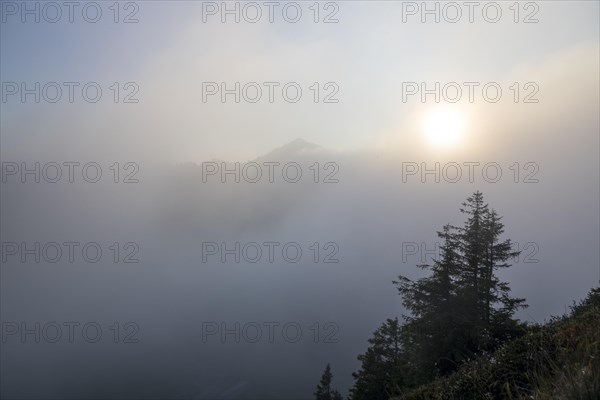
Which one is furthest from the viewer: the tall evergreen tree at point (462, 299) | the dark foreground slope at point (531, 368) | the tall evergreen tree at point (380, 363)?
the tall evergreen tree at point (380, 363)

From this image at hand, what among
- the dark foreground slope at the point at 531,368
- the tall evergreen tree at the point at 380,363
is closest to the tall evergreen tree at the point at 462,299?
the tall evergreen tree at the point at 380,363

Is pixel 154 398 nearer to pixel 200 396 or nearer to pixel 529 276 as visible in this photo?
pixel 200 396

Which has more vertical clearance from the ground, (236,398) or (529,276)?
(529,276)

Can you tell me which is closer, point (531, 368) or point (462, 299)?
point (531, 368)

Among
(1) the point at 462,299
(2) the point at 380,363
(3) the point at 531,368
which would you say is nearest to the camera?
(3) the point at 531,368

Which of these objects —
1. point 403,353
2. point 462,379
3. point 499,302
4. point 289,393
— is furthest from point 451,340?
point 289,393

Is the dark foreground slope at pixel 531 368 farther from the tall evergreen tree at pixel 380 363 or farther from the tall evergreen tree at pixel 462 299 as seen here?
the tall evergreen tree at pixel 380 363

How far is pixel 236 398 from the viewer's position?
19562 cm

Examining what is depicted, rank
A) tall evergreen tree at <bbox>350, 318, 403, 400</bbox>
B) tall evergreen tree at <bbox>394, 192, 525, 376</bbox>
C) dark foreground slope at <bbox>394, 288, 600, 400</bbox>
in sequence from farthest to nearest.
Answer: tall evergreen tree at <bbox>350, 318, 403, 400</bbox> → tall evergreen tree at <bbox>394, 192, 525, 376</bbox> → dark foreground slope at <bbox>394, 288, 600, 400</bbox>

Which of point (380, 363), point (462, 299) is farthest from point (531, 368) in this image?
point (380, 363)

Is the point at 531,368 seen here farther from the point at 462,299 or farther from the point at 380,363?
the point at 380,363

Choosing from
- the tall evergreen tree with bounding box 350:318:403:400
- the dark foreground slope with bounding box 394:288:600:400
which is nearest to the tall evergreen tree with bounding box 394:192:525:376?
the tall evergreen tree with bounding box 350:318:403:400

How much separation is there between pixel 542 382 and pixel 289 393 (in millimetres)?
202706

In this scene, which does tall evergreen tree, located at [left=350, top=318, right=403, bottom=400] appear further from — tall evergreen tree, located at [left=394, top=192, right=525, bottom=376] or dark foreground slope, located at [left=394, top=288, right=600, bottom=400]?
dark foreground slope, located at [left=394, top=288, right=600, bottom=400]
